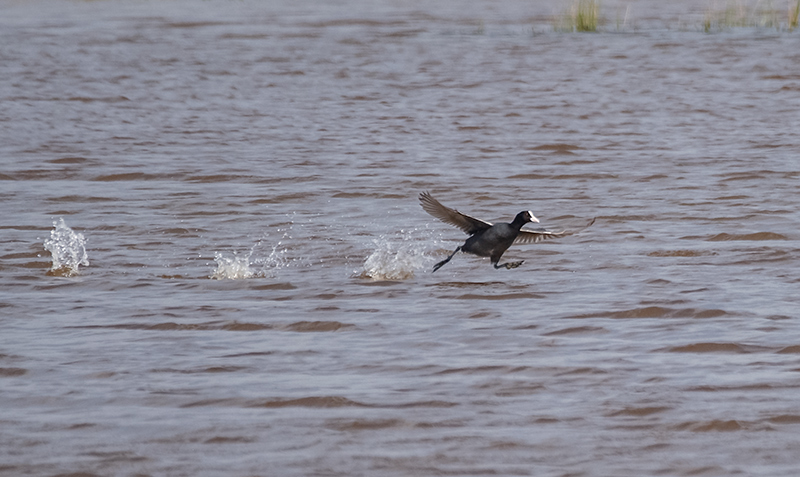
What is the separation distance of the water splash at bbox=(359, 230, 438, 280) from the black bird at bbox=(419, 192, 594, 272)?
1.04ft

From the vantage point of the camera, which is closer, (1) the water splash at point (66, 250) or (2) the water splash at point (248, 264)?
(2) the water splash at point (248, 264)

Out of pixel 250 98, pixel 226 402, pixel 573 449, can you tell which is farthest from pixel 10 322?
pixel 250 98

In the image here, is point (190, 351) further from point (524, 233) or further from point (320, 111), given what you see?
point (320, 111)

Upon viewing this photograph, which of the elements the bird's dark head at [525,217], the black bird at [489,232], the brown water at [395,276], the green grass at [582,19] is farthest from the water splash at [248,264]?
the green grass at [582,19]

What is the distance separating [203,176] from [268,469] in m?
8.42

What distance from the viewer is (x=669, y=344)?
23.6 feet

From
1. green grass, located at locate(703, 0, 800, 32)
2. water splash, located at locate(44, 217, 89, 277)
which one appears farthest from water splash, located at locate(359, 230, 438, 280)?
green grass, located at locate(703, 0, 800, 32)

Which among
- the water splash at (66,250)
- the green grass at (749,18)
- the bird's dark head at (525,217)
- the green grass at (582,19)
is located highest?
the bird's dark head at (525,217)

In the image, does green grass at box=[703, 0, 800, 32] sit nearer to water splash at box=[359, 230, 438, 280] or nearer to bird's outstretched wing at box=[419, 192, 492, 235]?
water splash at box=[359, 230, 438, 280]

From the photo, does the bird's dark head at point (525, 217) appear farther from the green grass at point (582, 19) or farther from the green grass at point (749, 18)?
the green grass at point (582, 19)

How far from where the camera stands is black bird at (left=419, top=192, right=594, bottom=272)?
8602 millimetres

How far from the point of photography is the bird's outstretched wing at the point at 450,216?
27.8ft

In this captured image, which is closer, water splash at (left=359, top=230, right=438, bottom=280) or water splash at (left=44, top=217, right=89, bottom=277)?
water splash at (left=359, top=230, right=438, bottom=280)

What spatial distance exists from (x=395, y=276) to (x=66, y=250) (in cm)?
252
